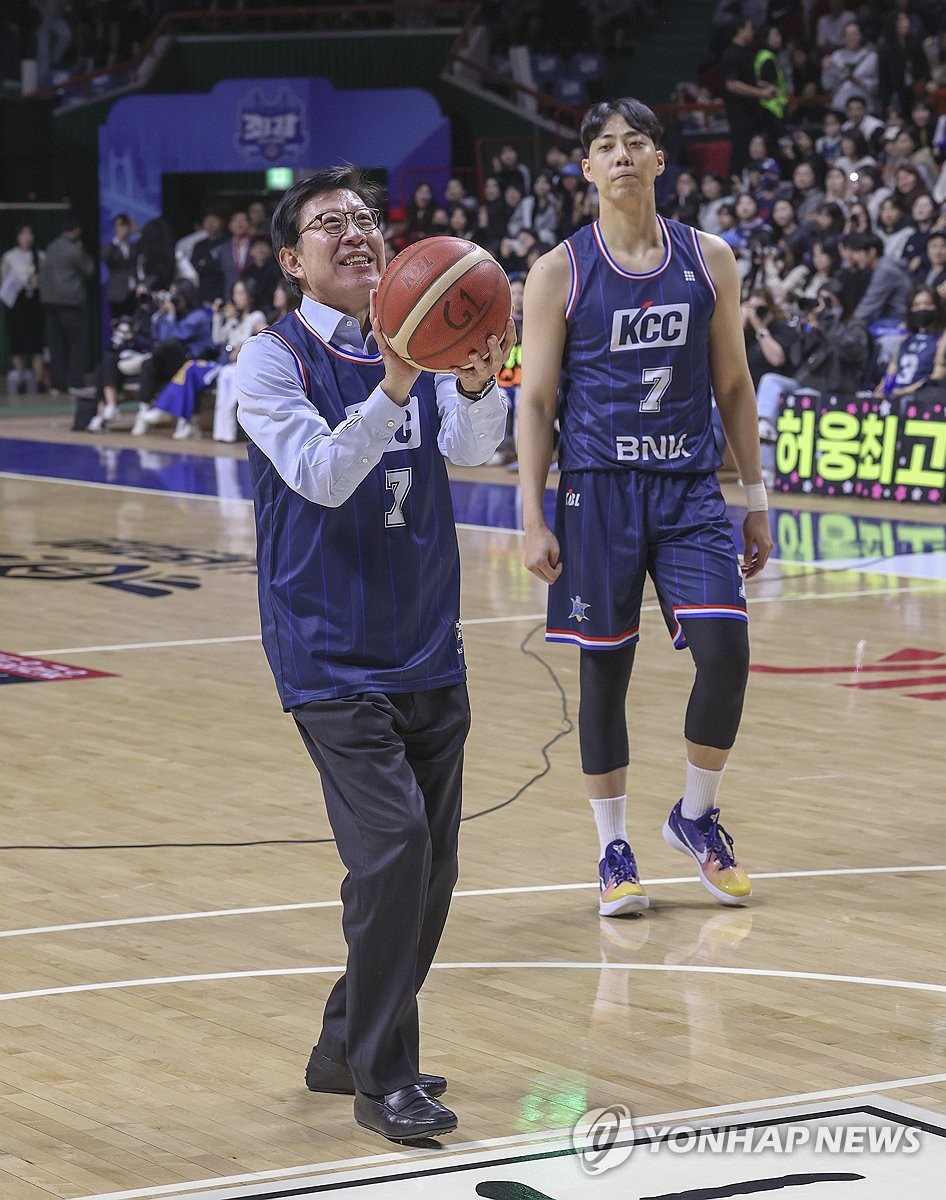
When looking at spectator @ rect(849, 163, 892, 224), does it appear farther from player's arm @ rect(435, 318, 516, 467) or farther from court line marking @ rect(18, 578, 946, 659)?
player's arm @ rect(435, 318, 516, 467)

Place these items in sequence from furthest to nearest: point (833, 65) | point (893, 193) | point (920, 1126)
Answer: point (833, 65), point (893, 193), point (920, 1126)

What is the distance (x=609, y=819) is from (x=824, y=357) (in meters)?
10.3

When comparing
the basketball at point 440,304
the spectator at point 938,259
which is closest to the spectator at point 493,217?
the spectator at point 938,259

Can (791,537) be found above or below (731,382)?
below

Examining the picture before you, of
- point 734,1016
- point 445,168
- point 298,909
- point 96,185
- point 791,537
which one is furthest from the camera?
point 96,185

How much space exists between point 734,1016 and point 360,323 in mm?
1716

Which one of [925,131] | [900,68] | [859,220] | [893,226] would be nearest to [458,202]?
[900,68]

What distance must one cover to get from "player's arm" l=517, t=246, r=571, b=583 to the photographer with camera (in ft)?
31.7

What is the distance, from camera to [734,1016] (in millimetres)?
4559

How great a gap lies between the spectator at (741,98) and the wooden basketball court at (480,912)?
1129 centimetres

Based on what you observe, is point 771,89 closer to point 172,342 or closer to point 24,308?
point 172,342

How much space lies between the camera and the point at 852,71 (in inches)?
828

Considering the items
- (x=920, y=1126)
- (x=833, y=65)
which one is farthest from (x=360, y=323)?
(x=833, y=65)

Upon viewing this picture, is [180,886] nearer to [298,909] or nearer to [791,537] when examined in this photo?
[298,909]
